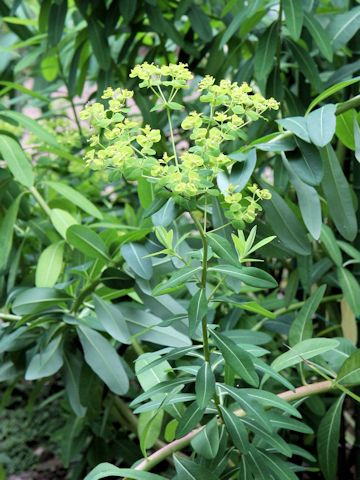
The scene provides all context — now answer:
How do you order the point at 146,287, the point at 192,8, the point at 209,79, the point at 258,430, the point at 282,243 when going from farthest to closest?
the point at 192,8, the point at 146,287, the point at 282,243, the point at 258,430, the point at 209,79

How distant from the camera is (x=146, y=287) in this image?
1.09 m

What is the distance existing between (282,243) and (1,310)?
53 cm

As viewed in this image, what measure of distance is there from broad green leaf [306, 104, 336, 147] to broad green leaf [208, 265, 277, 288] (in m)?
0.15

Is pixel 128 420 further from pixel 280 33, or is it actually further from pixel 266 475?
pixel 280 33

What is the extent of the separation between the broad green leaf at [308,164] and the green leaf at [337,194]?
0.06 metres

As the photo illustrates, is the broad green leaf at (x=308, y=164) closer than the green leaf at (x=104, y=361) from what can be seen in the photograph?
Yes

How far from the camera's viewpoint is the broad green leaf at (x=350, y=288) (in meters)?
1.17

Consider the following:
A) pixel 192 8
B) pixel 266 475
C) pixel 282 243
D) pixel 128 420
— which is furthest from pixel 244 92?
pixel 128 420

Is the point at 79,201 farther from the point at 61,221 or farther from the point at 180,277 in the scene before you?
the point at 180,277

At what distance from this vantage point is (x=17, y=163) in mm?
1158

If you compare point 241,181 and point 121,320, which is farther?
point 121,320

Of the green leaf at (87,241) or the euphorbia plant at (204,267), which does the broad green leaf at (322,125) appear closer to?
the euphorbia plant at (204,267)

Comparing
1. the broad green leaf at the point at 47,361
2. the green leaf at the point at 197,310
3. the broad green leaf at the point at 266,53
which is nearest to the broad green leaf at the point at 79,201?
the broad green leaf at the point at 47,361

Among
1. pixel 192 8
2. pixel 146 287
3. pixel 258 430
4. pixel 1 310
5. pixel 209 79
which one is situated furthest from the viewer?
pixel 192 8
